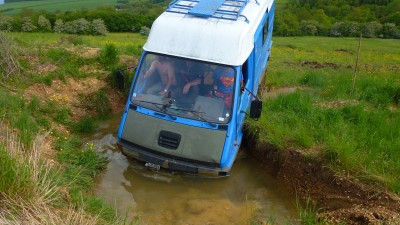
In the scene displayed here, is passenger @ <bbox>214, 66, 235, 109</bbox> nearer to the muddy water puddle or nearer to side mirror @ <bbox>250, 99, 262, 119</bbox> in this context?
side mirror @ <bbox>250, 99, 262, 119</bbox>

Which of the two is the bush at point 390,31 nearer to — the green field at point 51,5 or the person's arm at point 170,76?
the green field at point 51,5

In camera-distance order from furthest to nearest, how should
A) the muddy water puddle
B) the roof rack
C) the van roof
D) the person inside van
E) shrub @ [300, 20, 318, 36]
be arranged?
shrub @ [300, 20, 318, 36]
the roof rack
the person inside van
the van roof
the muddy water puddle

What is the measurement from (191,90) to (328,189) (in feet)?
9.06

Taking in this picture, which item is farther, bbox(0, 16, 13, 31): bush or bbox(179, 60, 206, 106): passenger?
bbox(0, 16, 13, 31): bush

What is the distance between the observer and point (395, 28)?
122ft

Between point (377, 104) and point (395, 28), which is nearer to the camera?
point (377, 104)

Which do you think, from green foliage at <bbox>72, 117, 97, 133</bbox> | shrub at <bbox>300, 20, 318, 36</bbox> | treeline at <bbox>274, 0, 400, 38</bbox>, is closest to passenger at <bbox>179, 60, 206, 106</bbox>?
green foliage at <bbox>72, 117, 97, 133</bbox>

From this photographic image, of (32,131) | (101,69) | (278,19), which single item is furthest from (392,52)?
(32,131)

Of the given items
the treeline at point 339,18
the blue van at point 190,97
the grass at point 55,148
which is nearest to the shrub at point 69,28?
the treeline at point 339,18

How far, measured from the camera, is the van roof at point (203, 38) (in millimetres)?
6996

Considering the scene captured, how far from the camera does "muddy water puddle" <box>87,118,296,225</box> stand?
6.49 metres

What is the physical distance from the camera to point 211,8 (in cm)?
779

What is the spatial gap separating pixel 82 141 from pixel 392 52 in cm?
2248

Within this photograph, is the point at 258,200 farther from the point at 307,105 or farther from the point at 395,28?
the point at 395,28
